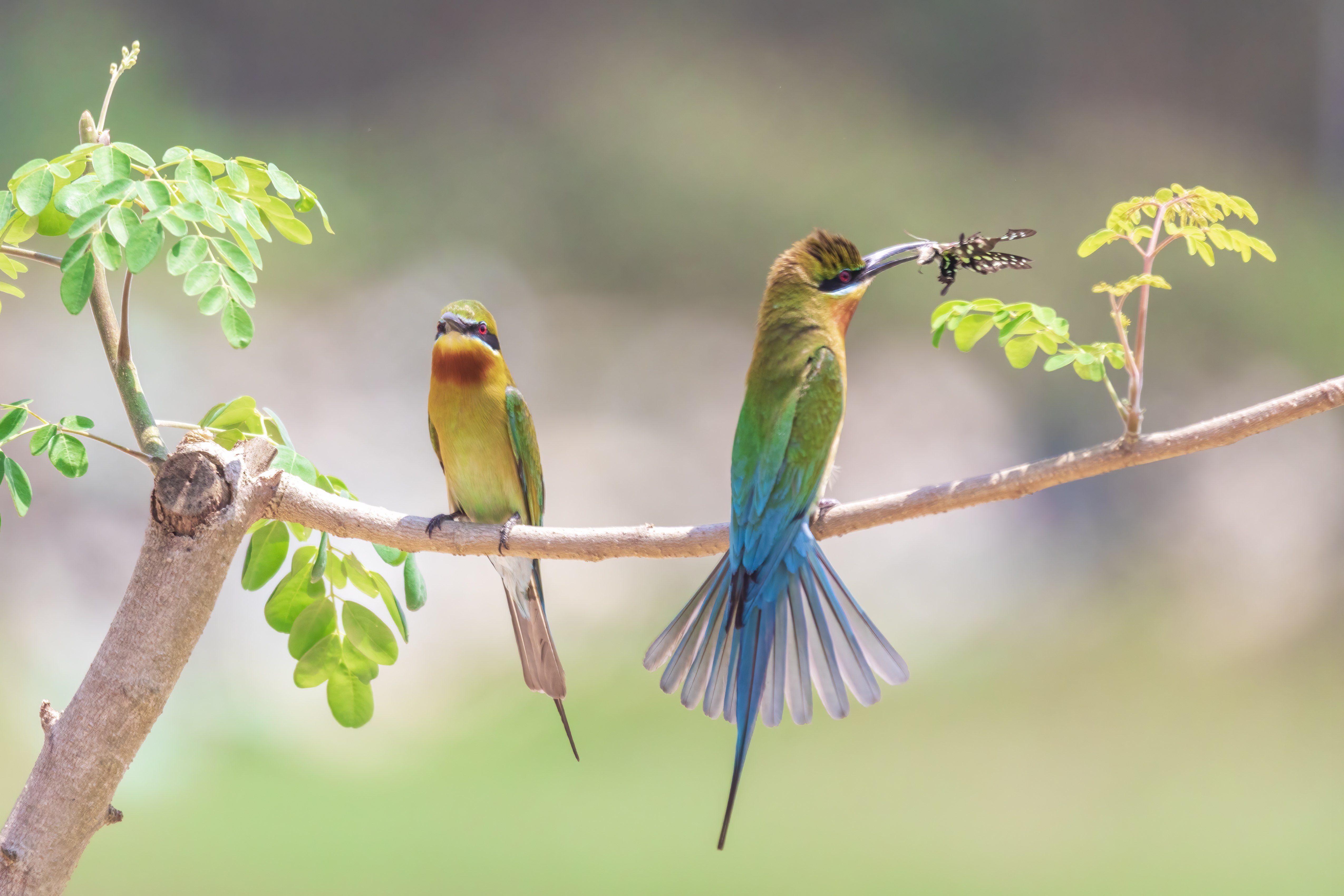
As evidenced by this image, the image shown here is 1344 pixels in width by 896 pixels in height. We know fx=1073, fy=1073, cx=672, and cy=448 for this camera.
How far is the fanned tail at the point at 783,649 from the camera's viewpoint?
3.39ft

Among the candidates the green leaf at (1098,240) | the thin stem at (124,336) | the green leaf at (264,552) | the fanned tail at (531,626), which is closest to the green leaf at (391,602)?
the green leaf at (264,552)

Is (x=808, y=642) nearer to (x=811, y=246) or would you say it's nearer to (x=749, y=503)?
(x=749, y=503)

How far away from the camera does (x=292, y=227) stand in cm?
106

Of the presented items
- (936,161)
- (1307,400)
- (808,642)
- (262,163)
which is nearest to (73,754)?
(262,163)

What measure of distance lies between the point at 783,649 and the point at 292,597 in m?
0.53

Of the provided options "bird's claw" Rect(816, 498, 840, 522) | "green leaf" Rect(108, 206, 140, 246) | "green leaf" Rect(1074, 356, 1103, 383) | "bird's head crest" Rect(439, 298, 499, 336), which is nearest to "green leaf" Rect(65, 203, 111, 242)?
"green leaf" Rect(108, 206, 140, 246)

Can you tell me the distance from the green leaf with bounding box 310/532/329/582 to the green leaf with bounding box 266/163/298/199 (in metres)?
0.35

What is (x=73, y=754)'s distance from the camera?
942 millimetres

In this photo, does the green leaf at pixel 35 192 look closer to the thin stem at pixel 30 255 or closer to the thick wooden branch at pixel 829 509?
the thin stem at pixel 30 255

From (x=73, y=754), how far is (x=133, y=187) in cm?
49

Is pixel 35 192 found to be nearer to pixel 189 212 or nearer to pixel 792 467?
pixel 189 212

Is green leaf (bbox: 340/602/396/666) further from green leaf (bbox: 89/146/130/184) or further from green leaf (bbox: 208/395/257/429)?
green leaf (bbox: 89/146/130/184)

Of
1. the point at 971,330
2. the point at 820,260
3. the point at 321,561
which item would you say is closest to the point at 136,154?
the point at 321,561

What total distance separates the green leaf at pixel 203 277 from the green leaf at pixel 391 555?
35 centimetres
